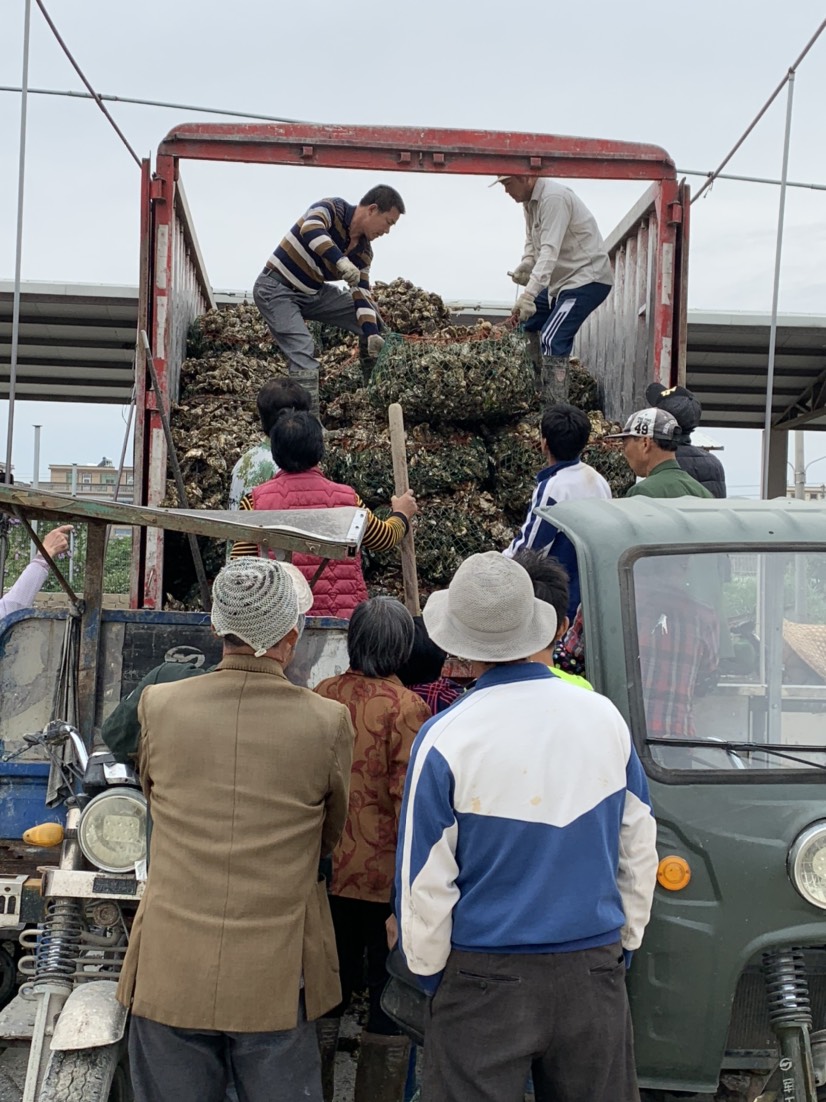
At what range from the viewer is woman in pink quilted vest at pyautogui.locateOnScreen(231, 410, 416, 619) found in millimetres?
4352

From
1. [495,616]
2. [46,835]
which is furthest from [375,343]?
[495,616]

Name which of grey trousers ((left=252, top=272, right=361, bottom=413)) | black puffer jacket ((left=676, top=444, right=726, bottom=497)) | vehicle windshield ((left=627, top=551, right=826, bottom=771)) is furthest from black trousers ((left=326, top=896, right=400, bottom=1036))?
grey trousers ((left=252, top=272, right=361, bottom=413))

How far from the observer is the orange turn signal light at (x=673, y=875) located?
2.70 metres

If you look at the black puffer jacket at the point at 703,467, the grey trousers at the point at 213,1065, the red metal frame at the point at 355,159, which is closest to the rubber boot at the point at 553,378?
the red metal frame at the point at 355,159

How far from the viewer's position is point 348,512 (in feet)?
13.1

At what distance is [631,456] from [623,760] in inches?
89.2

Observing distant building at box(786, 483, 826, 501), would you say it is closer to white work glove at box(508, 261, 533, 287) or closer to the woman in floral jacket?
white work glove at box(508, 261, 533, 287)

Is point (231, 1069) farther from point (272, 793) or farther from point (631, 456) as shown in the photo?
point (631, 456)

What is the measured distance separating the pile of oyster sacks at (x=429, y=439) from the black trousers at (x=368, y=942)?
2.63 m

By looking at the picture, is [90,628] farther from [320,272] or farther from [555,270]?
[555,270]

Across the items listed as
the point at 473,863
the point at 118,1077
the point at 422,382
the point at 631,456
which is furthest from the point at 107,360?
the point at 473,863

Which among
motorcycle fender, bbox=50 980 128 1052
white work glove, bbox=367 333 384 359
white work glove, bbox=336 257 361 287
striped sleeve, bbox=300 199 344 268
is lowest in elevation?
motorcycle fender, bbox=50 980 128 1052

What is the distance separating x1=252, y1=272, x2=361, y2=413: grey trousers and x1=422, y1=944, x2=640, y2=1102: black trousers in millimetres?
4412

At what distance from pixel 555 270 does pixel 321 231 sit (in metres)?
1.31
